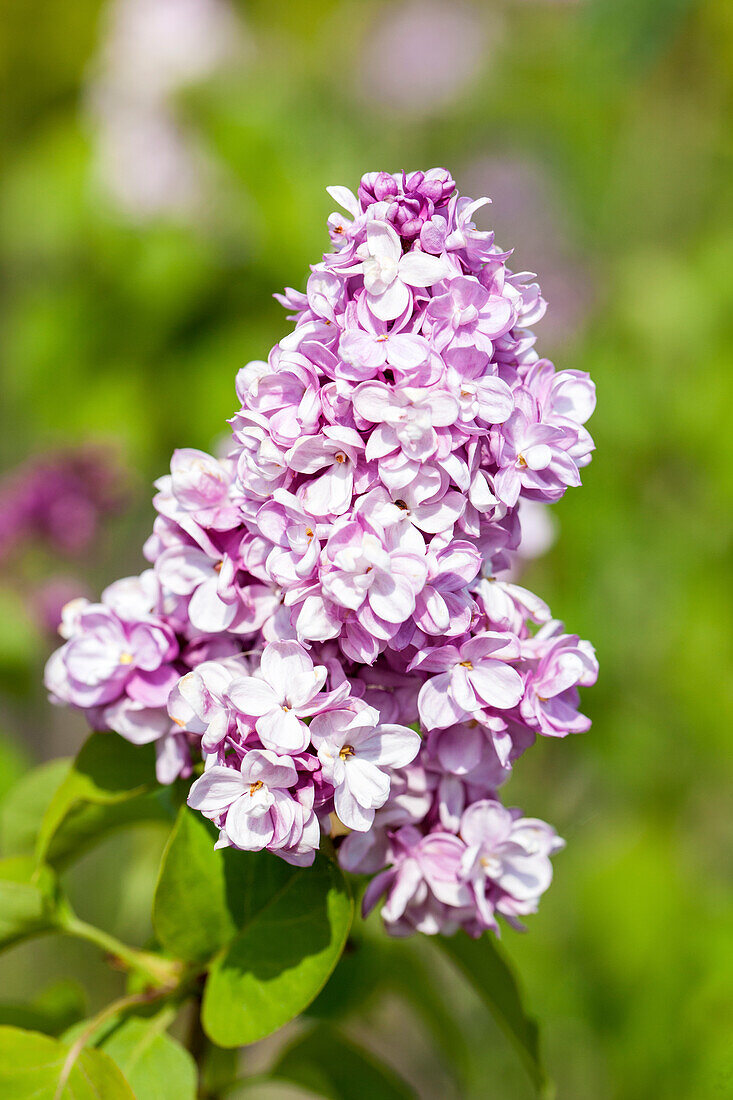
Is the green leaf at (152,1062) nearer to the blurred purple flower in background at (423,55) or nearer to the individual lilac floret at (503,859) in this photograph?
the individual lilac floret at (503,859)

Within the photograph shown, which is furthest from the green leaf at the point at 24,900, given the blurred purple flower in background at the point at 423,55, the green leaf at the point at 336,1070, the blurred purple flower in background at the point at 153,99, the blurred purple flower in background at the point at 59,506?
the blurred purple flower in background at the point at 423,55


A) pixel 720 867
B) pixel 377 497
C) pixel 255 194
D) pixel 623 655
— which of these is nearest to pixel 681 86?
pixel 255 194

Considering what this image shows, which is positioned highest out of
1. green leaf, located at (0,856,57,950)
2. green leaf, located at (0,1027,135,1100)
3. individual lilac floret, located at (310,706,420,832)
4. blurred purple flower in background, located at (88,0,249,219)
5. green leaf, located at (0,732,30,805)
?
blurred purple flower in background, located at (88,0,249,219)

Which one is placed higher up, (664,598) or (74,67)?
(74,67)

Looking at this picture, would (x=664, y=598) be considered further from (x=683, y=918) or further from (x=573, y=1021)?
(x=573, y=1021)

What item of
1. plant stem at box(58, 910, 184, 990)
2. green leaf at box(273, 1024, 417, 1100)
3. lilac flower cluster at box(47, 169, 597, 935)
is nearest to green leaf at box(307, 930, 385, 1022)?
green leaf at box(273, 1024, 417, 1100)

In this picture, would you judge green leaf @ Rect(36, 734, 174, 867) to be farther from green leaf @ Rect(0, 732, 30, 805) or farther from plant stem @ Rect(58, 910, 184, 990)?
green leaf @ Rect(0, 732, 30, 805)
